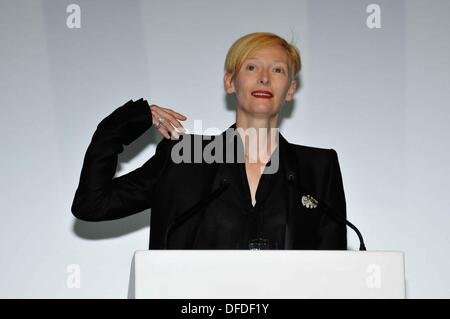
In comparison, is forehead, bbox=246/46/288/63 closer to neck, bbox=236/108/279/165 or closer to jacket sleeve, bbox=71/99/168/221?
neck, bbox=236/108/279/165

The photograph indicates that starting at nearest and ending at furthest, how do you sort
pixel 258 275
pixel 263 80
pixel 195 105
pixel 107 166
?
pixel 258 275 → pixel 107 166 → pixel 263 80 → pixel 195 105

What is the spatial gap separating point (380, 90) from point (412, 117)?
129mm

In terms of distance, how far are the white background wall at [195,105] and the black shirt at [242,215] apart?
53cm

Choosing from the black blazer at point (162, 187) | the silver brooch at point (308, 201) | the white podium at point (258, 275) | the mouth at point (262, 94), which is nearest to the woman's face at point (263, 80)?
the mouth at point (262, 94)

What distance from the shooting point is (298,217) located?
2.29 meters

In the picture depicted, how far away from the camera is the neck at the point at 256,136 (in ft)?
7.89

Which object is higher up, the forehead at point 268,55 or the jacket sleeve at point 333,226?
the forehead at point 268,55

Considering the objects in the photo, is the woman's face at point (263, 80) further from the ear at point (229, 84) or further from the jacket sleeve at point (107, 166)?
the jacket sleeve at point (107, 166)

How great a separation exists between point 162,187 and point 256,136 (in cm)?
28

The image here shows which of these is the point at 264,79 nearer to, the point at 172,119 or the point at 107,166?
the point at 172,119

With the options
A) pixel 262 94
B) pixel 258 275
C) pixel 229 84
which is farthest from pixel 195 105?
pixel 258 275

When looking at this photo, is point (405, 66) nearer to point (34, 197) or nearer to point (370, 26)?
point (370, 26)

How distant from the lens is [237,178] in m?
2.32
